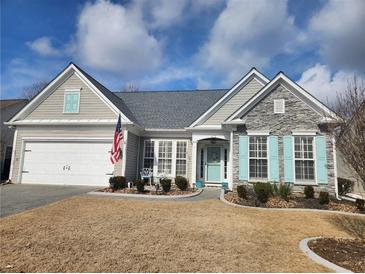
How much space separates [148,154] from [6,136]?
14383 millimetres

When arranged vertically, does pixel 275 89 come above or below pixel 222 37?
below

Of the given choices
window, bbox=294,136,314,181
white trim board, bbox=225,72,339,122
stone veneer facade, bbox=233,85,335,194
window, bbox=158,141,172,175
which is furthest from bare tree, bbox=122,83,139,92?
window, bbox=294,136,314,181

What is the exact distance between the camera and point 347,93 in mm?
6094

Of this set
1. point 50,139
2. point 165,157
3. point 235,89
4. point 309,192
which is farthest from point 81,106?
point 309,192

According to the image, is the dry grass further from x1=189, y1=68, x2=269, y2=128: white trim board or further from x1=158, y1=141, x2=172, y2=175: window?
x1=189, y1=68, x2=269, y2=128: white trim board

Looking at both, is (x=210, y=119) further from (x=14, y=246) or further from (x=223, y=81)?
(x=223, y=81)

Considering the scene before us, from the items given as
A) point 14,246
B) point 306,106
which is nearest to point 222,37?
point 306,106

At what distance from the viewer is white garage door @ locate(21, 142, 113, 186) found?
46.0 feet

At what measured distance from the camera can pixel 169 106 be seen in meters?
17.7

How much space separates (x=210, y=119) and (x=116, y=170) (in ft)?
20.0

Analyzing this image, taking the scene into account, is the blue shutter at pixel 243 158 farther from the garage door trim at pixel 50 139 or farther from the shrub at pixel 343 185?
the garage door trim at pixel 50 139

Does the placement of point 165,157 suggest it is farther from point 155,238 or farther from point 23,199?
point 155,238

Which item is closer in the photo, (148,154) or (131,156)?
(131,156)

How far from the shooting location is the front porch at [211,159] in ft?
46.6
